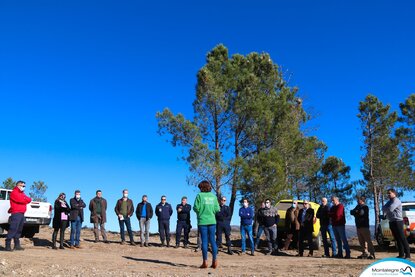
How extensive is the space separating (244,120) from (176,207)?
561cm

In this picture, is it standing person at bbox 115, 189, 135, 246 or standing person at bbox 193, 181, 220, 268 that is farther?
standing person at bbox 115, 189, 135, 246

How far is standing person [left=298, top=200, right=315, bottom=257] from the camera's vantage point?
508 inches

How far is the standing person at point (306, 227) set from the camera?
42.3 feet

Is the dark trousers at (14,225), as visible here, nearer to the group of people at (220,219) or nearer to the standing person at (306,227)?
the group of people at (220,219)

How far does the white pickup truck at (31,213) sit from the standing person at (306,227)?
8.37 m

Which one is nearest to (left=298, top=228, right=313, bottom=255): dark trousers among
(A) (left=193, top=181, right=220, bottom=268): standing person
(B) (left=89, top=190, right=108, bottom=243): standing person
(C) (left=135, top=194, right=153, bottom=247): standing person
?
(A) (left=193, top=181, right=220, bottom=268): standing person

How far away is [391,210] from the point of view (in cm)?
1004

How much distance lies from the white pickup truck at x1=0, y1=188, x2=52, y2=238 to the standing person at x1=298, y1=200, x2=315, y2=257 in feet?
27.5

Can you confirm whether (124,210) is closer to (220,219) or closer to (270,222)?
(220,219)

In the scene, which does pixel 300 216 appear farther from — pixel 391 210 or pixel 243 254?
pixel 391 210

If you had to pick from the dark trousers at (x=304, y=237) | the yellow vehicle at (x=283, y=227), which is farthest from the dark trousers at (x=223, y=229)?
the yellow vehicle at (x=283, y=227)

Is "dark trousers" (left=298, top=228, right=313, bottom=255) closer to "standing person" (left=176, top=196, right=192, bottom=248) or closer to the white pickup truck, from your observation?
"standing person" (left=176, top=196, right=192, bottom=248)

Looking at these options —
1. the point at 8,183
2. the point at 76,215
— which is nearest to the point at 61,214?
the point at 76,215

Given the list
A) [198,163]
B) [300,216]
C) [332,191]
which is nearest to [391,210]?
[300,216]
